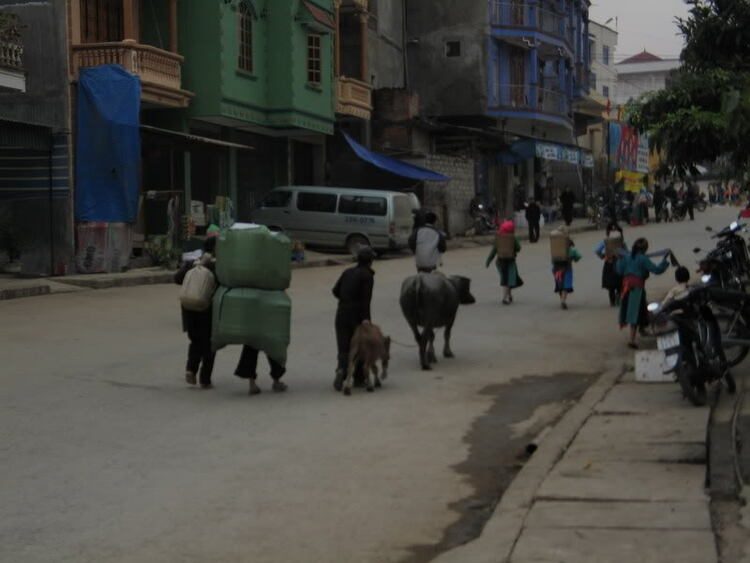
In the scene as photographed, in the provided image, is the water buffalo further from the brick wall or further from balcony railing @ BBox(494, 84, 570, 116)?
balcony railing @ BBox(494, 84, 570, 116)

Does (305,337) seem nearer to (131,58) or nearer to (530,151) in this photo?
(131,58)

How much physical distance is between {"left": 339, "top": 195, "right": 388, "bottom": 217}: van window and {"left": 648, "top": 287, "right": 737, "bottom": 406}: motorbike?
2184 centimetres

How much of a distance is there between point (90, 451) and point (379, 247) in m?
23.4

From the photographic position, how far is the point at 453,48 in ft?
155

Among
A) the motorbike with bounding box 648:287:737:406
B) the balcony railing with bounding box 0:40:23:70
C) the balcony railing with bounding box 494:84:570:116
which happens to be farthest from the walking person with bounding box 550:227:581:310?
the balcony railing with bounding box 494:84:570:116

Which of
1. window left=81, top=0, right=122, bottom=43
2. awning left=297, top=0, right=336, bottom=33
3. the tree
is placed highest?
awning left=297, top=0, right=336, bottom=33

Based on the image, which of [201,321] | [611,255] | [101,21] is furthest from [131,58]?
[201,321]

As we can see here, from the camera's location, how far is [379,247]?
106 ft

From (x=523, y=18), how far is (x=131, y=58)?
82.9ft

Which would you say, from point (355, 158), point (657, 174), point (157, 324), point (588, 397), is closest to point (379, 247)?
point (355, 158)

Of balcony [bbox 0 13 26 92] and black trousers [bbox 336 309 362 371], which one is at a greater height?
balcony [bbox 0 13 26 92]

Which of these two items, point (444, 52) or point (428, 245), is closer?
point (428, 245)

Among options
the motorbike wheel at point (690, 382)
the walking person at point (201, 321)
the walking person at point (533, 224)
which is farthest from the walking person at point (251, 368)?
the walking person at point (533, 224)

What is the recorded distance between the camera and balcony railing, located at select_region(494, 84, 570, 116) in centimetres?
4762
